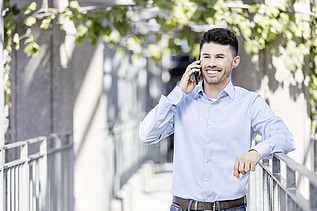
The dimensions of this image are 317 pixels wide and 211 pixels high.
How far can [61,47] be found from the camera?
237 inches

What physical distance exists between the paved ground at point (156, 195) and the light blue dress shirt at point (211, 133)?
20.8 ft

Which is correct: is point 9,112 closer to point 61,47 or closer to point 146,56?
point 61,47

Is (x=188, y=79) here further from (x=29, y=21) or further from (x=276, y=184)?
(x=29, y=21)

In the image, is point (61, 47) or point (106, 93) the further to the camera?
point (106, 93)

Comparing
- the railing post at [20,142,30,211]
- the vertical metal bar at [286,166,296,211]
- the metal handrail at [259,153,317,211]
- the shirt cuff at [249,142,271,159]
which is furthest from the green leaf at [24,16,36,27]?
the vertical metal bar at [286,166,296,211]

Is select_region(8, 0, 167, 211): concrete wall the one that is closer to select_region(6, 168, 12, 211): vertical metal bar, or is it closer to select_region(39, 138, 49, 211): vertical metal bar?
select_region(39, 138, 49, 211): vertical metal bar

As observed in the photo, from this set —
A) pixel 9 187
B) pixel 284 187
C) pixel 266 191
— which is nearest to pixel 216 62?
pixel 284 187

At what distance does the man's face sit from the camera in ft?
9.66

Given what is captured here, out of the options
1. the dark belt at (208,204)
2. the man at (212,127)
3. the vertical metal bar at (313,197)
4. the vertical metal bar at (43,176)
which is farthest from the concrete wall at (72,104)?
the vertical metal bar at (313,197)

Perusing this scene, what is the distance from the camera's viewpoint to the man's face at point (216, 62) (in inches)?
116

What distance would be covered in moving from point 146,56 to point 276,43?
7.79 meters

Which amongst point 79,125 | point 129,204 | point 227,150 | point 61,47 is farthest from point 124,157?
point 227,150

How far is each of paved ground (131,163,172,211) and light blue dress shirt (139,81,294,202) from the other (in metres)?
6.35

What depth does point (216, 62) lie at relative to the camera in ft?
9.64
